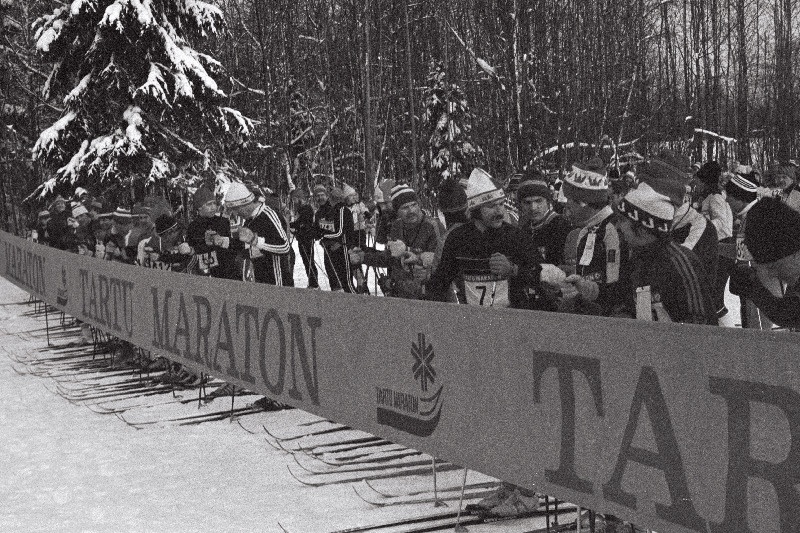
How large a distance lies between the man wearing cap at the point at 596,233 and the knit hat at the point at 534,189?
32.3 inches

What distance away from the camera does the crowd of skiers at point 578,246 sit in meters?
4.96

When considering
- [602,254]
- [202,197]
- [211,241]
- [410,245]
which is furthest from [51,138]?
[602,254]

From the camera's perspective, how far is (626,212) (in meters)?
5.08

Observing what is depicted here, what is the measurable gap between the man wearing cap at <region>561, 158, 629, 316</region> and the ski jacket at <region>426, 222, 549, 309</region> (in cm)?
31

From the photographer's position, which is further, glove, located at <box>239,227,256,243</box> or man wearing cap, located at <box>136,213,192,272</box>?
man wearing cap, located at <box>136,213,192,272</box>

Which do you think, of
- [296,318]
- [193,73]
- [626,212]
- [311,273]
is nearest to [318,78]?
[193,73]

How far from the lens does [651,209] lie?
4961 millimetres

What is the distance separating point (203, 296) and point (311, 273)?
7371mm

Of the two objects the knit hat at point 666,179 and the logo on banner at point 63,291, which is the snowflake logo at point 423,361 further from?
the logo on banner at point 63,291

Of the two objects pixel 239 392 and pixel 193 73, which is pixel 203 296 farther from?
pixel 193 73

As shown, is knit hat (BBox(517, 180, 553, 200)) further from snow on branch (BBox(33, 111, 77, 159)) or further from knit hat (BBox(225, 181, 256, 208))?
snow on branch (BBox(33, 111, 77, 159))

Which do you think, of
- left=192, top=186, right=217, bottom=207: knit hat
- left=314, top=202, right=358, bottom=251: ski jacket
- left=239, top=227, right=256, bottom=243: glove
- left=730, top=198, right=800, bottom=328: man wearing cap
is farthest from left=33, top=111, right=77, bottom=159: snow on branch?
left=730, top=198, right=800, bottom=328: man wearing cap

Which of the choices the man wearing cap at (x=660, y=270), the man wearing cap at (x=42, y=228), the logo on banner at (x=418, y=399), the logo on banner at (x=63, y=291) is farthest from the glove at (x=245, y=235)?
the man wearing cap at (x=42, y=228)

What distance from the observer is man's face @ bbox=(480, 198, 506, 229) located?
6445 mm
